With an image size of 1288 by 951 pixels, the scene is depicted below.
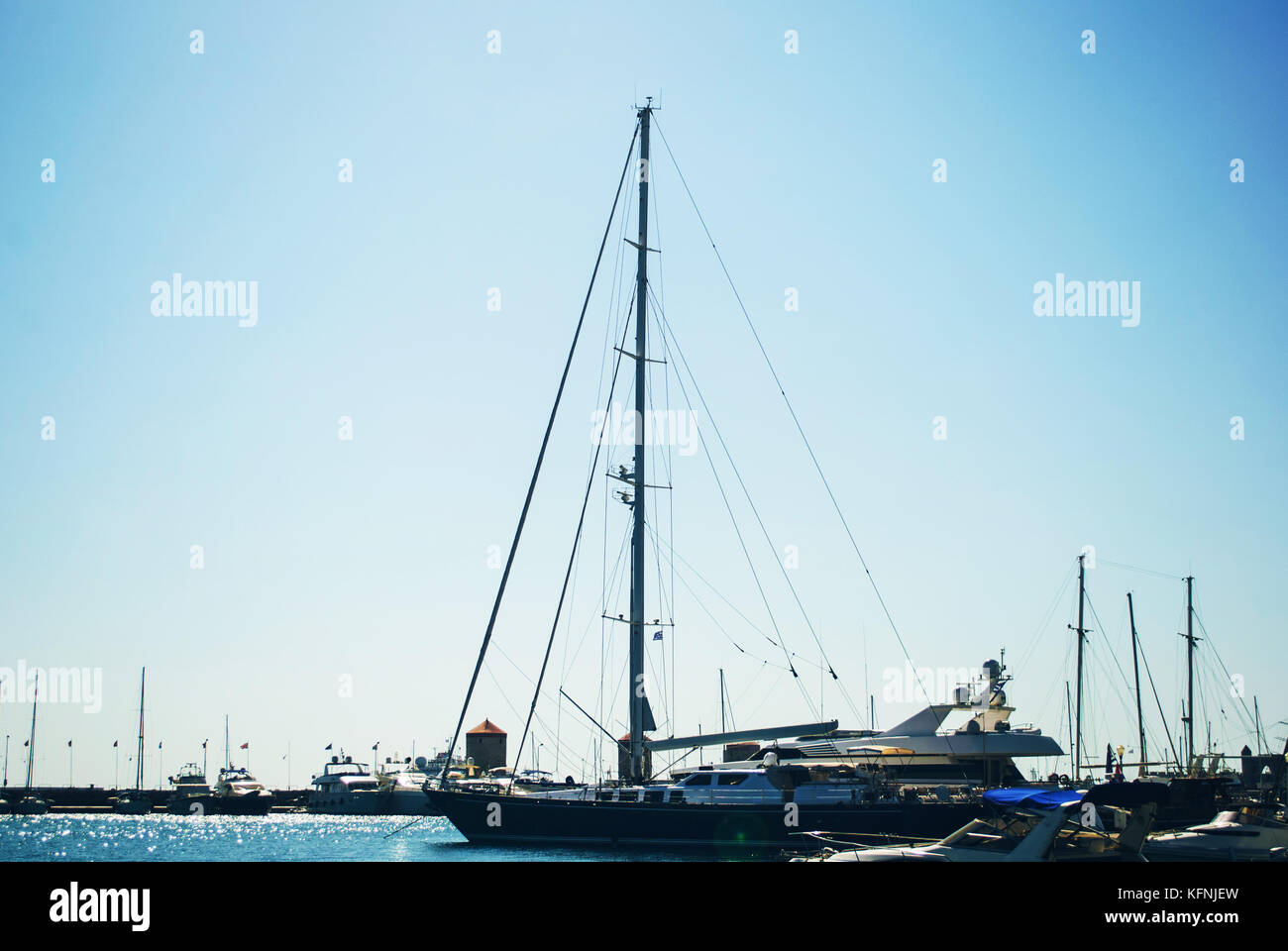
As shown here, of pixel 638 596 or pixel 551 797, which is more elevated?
pixel 638 596

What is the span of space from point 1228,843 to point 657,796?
18.7m

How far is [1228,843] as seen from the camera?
28.3m

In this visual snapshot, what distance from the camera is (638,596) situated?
4128 centimetres

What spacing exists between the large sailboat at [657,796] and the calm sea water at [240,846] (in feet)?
4.57

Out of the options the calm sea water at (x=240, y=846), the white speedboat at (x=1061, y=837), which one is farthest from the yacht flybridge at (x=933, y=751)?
the white speedboat at (x=1061, y=837)

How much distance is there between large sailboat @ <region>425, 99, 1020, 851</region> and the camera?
38.9m

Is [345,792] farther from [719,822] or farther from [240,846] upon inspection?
[719,822]

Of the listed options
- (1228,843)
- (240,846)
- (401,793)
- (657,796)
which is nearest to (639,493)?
(657,796)

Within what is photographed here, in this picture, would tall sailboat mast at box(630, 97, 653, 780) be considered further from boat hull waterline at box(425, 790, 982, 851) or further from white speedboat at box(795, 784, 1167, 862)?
white speedboat at box(795, 784, 1167, 862)
